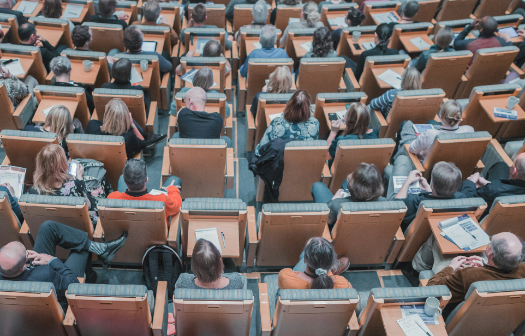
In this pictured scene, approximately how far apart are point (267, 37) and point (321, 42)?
641mm

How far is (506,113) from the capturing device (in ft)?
14.5

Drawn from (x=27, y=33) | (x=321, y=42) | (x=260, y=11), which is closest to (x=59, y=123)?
(x=27, y=33)

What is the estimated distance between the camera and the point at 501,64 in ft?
17.0

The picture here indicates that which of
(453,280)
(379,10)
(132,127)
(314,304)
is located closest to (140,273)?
(132,127)

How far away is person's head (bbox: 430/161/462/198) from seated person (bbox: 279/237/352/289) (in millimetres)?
1162

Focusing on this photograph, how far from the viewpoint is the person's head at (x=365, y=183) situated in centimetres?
334

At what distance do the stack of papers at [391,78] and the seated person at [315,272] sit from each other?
267cm

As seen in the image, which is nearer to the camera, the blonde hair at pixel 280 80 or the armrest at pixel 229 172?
the armrest at pixel 229 172

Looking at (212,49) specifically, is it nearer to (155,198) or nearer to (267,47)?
(267,47)

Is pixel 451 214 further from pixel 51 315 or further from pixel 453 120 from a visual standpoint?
pixel 51 315

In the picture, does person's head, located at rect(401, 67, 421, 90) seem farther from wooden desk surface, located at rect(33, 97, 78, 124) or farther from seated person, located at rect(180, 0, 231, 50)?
wooden desk surface, located at rect(33, 97, 78, 124)

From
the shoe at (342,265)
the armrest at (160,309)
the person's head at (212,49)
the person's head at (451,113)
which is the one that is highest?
the person's head at (451,113)

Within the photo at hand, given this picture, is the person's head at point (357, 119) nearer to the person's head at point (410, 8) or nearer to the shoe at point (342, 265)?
the shoe at point (342, 265)

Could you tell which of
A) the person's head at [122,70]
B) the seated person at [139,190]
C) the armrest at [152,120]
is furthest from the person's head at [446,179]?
the person's head at [122,70]
